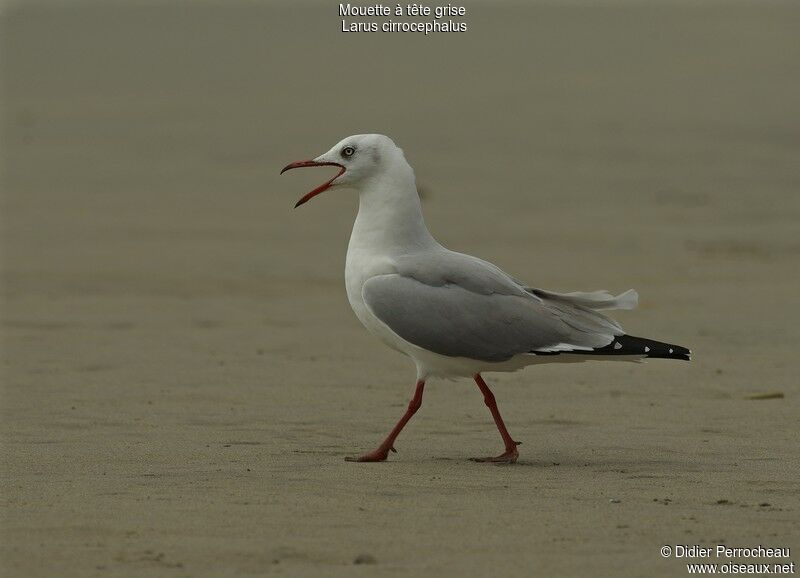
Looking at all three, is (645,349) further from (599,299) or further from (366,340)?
(366,340)

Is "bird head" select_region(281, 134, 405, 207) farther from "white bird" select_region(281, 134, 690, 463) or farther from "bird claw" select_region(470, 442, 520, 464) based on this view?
"bird claw" select_region(470, 442, 520, 464)

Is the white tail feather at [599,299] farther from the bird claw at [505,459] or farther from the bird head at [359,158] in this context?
the bird head at [359,158]

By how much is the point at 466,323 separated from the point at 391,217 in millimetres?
694

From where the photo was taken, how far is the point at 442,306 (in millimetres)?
7484

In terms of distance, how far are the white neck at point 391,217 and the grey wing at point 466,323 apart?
253 mm

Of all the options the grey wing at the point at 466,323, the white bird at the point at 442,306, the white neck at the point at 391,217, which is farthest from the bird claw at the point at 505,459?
the white neck at the point at 391,217

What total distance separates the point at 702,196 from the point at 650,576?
15864 millimetres

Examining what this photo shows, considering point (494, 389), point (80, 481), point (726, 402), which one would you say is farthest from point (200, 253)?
point (80, 481)

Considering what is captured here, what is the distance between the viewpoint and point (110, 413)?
843 centimetres

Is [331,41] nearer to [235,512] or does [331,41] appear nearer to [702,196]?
[702,196]

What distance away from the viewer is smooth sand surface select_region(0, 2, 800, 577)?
5.87m

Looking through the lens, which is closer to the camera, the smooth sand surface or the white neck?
the smooth sand surface

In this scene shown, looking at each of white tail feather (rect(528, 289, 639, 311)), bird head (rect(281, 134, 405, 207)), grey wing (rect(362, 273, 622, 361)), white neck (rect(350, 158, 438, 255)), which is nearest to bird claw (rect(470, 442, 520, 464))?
grey wing (rect(362, 273, 622, 361))

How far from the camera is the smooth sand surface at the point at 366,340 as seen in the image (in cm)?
587
